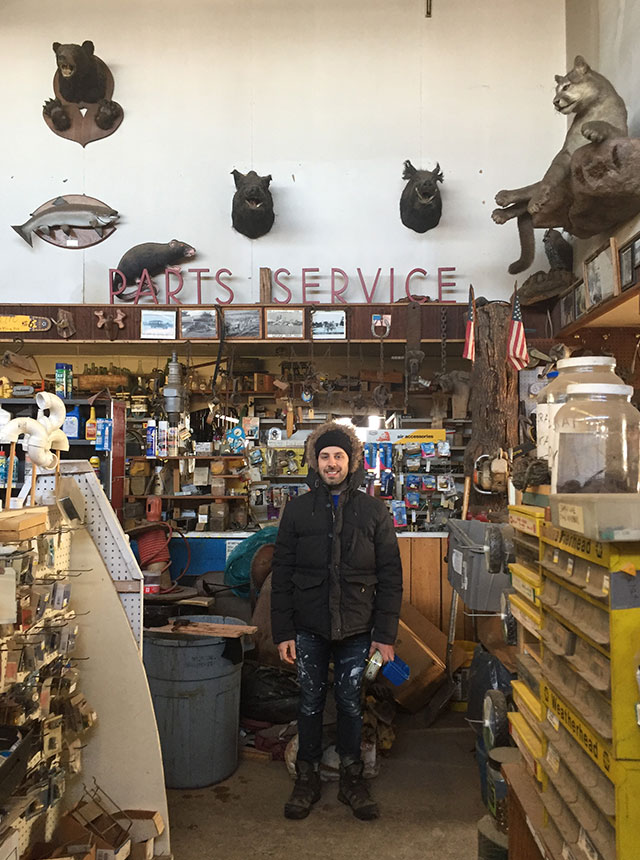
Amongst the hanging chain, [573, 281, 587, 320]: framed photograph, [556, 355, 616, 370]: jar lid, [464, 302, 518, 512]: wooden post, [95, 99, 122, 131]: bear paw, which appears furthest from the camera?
[95, 99, 122, 131]: bear paw

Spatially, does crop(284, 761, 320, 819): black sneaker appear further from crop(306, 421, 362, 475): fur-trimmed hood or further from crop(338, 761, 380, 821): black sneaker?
crop(306, 421, 362, 475): fur-trimmed hood

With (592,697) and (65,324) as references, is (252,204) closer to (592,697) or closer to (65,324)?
(65,324)

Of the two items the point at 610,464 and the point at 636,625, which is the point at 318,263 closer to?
the point at 610,464

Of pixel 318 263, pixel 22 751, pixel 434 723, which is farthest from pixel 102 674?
pixel 318 263

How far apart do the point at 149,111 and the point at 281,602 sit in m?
6.68

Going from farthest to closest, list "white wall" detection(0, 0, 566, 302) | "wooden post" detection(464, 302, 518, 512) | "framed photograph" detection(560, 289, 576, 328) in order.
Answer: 1. "white wall" detection(0, 0, 566, 302)
2. "framed photograph" detection(560, 289, 576, 328)
3. "wooden post" detection(464, 302, 518, 512)

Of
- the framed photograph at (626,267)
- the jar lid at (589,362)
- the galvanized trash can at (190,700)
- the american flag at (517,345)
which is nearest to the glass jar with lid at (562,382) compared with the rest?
the jar lid at (589,362)

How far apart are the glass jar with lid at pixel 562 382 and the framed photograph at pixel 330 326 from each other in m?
4.73

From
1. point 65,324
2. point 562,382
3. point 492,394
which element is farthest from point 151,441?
point 562,382

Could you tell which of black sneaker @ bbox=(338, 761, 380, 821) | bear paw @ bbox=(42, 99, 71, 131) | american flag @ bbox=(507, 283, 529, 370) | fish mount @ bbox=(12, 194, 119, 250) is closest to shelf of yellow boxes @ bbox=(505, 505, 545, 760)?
black sneaker @ bbox=(338, 761, 380, 821)

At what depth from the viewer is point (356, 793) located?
3129mm

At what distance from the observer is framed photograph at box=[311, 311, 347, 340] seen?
263 inches

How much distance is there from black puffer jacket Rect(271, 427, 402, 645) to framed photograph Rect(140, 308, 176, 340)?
12.9 feet

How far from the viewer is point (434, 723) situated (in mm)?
4227
